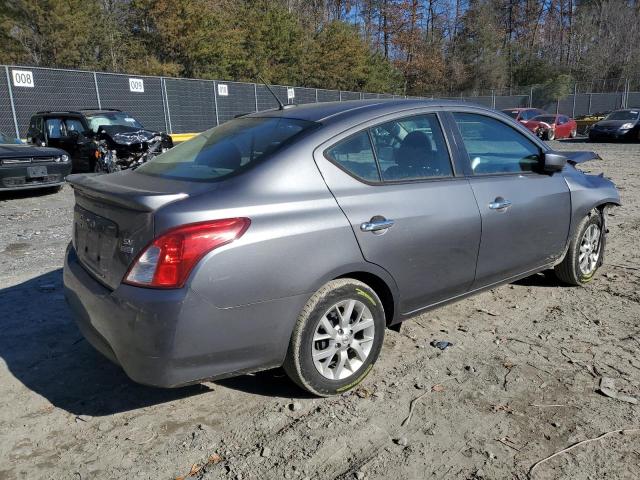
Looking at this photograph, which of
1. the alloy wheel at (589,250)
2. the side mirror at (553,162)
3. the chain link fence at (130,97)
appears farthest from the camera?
the chain link fence at (130,97)

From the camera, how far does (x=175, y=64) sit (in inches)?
1190

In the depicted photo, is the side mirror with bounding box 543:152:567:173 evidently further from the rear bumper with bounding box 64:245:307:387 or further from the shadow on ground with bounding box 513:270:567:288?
the rear bumper with bounding box 64:245:307:387

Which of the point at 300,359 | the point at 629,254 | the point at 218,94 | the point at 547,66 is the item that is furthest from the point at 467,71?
the point at 300,359

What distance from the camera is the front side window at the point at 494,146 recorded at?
3.76 m

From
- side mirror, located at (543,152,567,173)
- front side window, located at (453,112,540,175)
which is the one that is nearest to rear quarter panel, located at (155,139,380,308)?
front side window, located at (453,112,540,175)

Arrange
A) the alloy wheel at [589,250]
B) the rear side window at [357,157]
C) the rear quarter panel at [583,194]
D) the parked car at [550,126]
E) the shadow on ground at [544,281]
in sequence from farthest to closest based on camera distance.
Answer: the parked car at [550,126] < the shadow on ground at [544,281] < the alloy wheel at [589,250] < the rear quarter panel at [583,194] < the rear side window at [357,157]

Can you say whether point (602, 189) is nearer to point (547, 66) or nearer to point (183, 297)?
point (183, 297)

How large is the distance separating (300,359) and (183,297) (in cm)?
75

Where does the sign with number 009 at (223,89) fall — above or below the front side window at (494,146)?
above

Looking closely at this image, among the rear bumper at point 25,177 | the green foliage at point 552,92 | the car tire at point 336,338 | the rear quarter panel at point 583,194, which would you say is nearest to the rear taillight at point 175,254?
the car tire at point 336,338

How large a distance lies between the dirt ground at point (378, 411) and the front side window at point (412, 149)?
47.4 inches

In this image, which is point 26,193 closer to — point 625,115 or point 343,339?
point 343,339

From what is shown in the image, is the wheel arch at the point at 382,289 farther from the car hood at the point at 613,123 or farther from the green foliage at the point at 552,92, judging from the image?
the green foliage at the point at 552,92

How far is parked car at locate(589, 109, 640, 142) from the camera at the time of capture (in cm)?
2245
